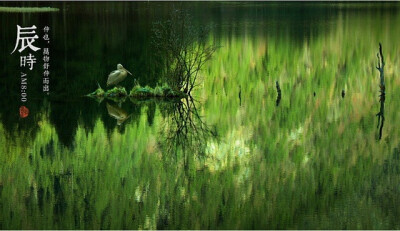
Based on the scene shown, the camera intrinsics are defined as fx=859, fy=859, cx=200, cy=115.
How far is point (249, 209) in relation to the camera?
14.2 m

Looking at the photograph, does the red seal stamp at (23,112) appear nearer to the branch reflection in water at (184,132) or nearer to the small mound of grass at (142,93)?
the small mound of grass at (142,93)

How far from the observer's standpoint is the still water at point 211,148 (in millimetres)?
13984

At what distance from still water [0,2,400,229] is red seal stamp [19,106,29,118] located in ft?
0.64

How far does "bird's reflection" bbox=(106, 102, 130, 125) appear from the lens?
21562mm

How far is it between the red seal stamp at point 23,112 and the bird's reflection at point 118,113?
84.7 inches

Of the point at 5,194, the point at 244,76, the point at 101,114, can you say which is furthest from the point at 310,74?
the point at 5,194

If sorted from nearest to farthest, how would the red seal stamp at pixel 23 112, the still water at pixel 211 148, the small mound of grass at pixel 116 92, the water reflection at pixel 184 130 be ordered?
the still water at pixel 211 148
the water reflection at pixel 184 130
the red seal stamp at pixel 23 112
the small mound of grass at pixel 116 92

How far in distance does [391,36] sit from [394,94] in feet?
57.8

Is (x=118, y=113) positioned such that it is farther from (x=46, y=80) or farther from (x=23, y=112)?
(x=46, y=80)

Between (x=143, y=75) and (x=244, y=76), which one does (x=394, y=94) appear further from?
(x=143, y=75)

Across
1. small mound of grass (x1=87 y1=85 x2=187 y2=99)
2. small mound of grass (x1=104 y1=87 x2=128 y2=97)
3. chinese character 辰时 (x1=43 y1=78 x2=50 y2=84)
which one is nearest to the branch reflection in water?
small mound of grass (x1=87 y1=85 x2=187 y2=99)

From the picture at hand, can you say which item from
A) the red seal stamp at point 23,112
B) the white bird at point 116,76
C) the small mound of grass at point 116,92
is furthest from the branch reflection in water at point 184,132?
the red seal stamp at point 23,112

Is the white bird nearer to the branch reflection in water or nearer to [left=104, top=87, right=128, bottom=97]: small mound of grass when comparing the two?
[left=104, top=87, right=128, bottom=97]: small mound of grass

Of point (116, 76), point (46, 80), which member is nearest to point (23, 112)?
point (116, 76)
